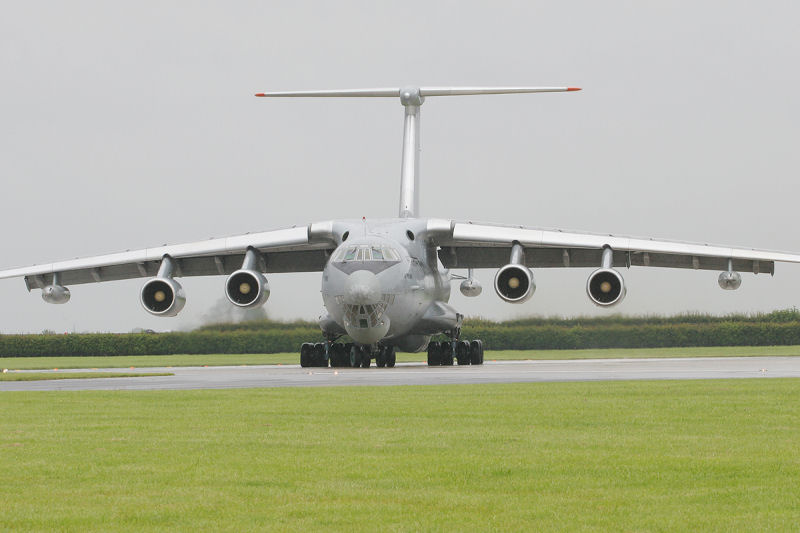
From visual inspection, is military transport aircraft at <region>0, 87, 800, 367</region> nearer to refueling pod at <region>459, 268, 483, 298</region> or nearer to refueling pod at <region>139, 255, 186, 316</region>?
refueling pod at <region>139, 255, 186, 316</region>

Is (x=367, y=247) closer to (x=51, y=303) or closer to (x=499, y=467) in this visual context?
(x=51, y=303)

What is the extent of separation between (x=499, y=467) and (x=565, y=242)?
21263 mm

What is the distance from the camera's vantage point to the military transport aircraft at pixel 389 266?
26.7 m

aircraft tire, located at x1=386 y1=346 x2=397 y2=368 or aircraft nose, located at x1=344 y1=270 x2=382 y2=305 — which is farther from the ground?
aircraft nose, located at x1=344 y1=270 x2=382 y2=305

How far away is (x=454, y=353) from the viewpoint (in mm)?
31078

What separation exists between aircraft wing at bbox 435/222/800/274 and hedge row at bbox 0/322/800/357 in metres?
4.63

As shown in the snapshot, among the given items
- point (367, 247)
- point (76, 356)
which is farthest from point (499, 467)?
point (76, 356)

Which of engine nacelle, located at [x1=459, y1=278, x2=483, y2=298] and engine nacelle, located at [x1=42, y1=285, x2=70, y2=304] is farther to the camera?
engine nacelle, located at [x1=459, y1=278, x2=483, y2=298]

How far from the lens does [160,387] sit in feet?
56.2

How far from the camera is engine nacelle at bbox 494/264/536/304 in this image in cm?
2712

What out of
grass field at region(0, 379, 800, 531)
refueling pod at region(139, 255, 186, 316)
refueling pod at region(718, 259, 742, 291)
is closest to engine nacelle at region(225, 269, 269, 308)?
refueling pod at region(139, 255, 186, 316)

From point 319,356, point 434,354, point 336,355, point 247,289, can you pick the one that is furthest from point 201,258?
point 434,354

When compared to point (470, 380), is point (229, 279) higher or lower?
higher

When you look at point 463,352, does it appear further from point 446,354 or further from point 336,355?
point 336,355
